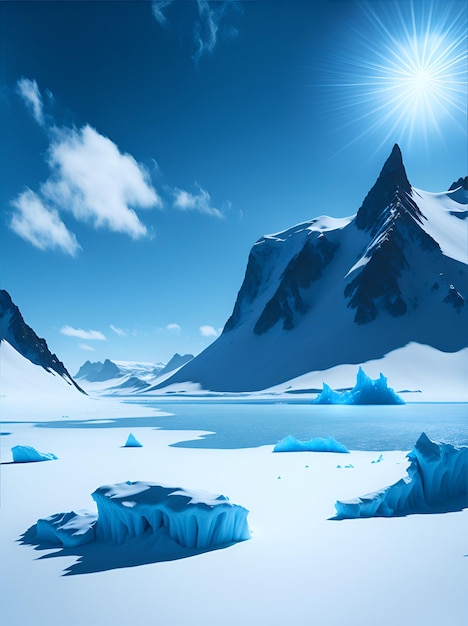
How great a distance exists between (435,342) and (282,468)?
102752 millimetres

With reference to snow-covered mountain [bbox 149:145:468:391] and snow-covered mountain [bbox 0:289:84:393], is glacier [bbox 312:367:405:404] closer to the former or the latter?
snow-covered mountain [bbox 149:145:468:391]

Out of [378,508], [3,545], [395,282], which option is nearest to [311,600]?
[378,508]

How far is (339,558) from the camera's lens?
21.2 feet

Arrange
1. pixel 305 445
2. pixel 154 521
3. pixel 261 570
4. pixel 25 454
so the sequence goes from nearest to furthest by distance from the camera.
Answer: pixel 261 570
pixel 154 521
pixel 25 454
pixel 305 445

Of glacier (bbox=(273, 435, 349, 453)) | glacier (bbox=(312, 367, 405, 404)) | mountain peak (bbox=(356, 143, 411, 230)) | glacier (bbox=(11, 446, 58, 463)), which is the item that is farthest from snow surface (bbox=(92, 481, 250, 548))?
mountain peak (bbox=(356, 143, 411, 230))

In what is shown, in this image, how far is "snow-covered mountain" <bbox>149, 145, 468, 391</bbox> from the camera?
367 feet

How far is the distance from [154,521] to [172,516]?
1.56 feet

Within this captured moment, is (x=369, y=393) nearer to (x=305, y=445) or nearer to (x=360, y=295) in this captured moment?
(x=305, y=445)

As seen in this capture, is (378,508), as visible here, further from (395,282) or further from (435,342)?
(395,282)

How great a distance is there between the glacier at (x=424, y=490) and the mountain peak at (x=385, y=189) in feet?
453

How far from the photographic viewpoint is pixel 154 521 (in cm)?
736

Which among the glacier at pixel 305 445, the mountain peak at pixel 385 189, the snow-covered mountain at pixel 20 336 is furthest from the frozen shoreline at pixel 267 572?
the mountain peak at pixel 385 189

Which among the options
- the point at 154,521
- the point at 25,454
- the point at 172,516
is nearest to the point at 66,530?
the point at 154,521

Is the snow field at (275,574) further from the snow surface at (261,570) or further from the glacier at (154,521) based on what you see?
the glacier at (154,521)
